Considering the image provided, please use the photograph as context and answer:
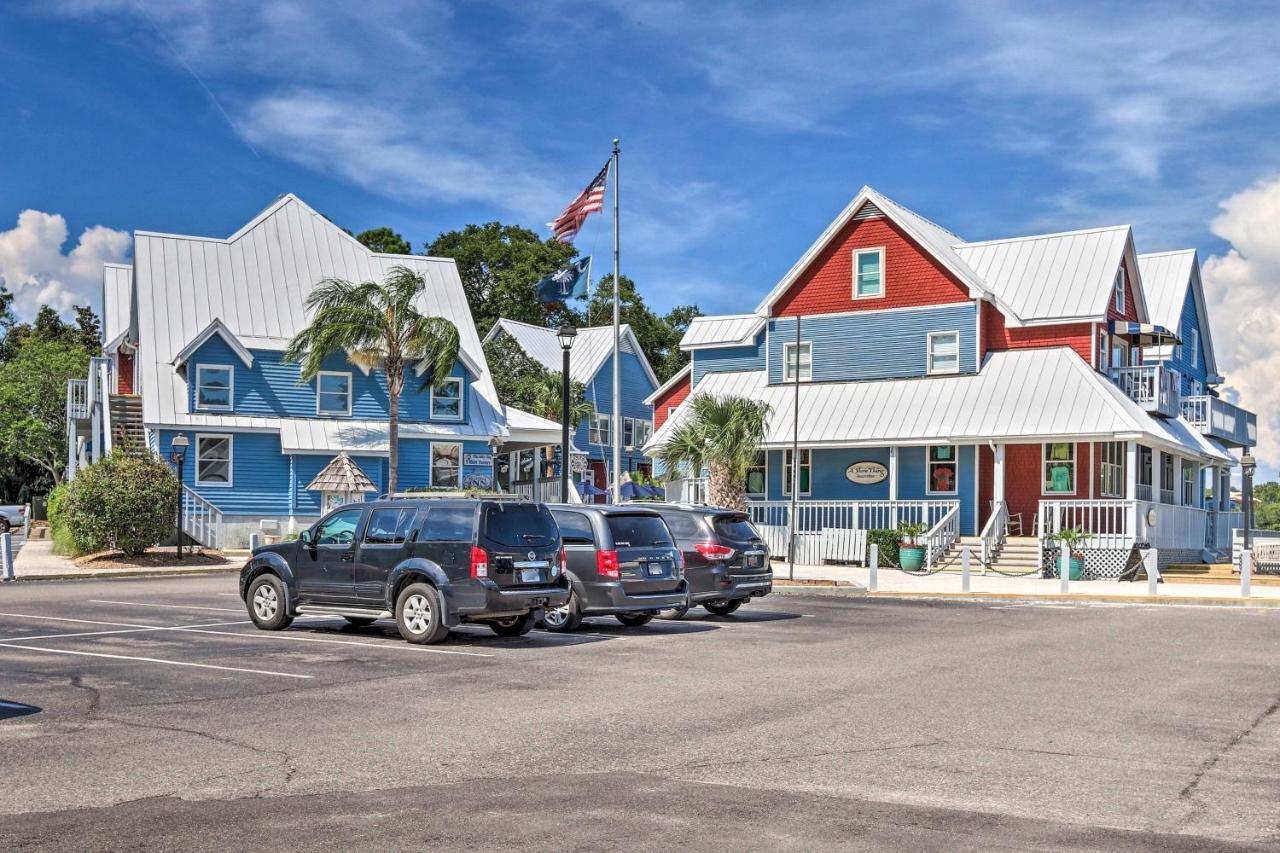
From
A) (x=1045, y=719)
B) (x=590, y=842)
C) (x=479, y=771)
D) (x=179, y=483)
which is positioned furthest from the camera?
(x=179, y=483)

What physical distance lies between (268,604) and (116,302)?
119ft

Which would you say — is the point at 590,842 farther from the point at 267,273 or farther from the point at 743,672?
the point at 267,273

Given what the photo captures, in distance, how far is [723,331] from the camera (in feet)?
146

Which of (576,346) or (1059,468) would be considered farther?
(576,346)

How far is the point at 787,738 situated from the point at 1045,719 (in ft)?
8.02

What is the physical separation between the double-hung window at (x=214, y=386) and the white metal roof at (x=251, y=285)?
577mm

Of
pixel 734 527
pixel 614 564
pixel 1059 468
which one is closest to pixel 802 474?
pixel 1059 468

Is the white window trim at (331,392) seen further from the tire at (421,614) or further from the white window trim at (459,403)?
the tire at (421,614)

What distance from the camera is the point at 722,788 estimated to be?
795 centimetres

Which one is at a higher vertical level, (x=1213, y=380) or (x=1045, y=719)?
(x=1213, y=380)

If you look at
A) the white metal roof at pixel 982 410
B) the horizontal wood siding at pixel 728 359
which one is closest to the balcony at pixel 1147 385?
the white metal roof at pixel 982 410

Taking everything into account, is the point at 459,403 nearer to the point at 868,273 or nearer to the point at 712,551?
the point at 868,273

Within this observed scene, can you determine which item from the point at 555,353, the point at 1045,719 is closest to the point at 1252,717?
the point at 1045,719

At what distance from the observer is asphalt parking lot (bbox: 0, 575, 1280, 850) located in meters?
6.97
